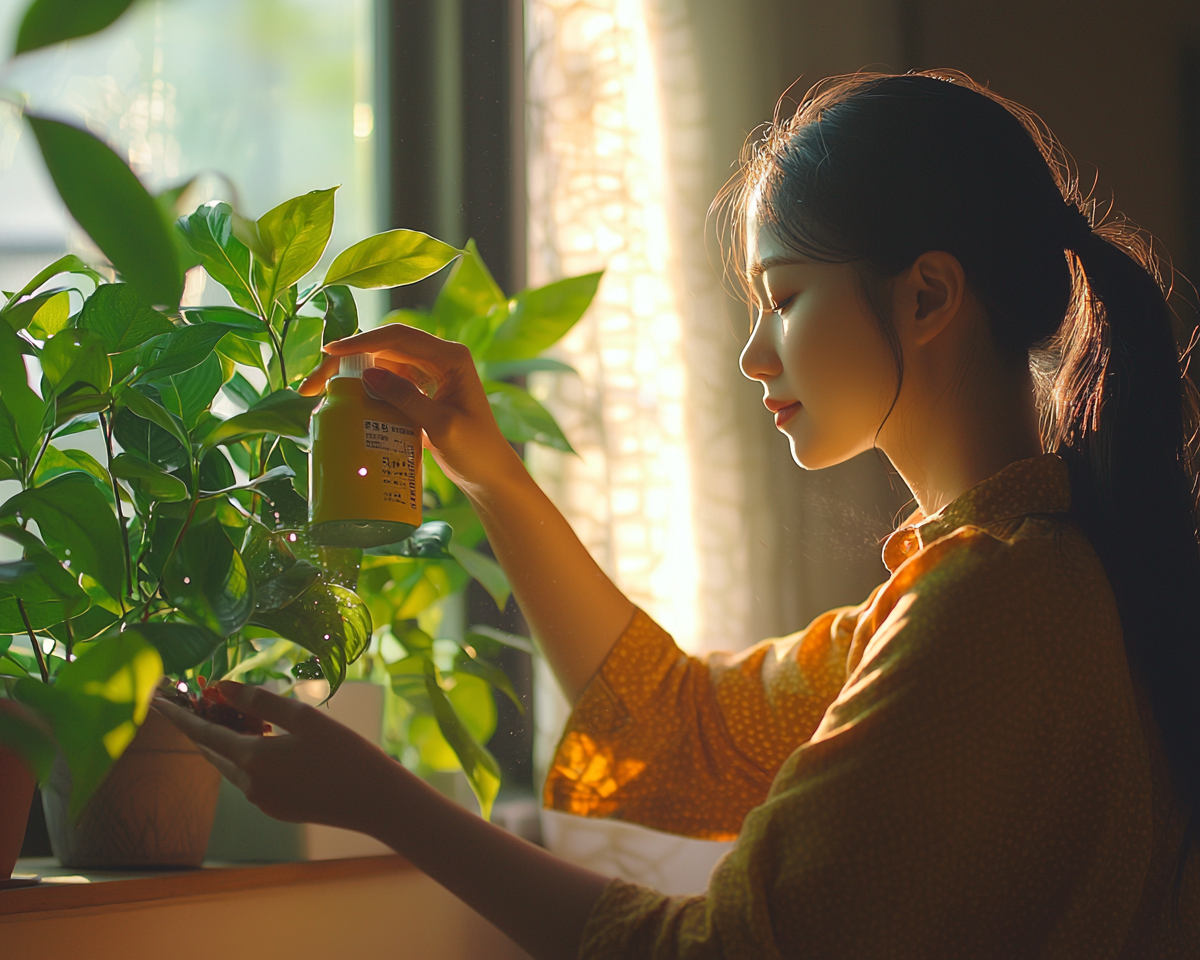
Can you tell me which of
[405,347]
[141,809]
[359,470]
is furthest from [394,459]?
[141,809]

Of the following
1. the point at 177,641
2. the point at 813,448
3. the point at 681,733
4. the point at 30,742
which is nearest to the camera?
the point at 30,742

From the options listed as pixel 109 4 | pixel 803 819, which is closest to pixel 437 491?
pixel 803 819

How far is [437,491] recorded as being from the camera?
3.29 ft

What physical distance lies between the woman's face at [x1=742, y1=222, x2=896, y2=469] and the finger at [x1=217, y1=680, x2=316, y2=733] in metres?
0.41

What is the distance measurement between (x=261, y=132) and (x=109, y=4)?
0.95m

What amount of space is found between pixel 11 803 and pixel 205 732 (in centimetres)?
16

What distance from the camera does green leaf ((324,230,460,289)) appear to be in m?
0.71

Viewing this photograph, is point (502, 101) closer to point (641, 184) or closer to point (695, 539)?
point (641, 184)

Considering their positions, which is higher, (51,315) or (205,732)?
(51,315)

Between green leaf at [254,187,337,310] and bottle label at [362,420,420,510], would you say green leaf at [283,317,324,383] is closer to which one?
green leaf at [254,187,337,310]

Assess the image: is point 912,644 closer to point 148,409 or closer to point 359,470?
point 359,470

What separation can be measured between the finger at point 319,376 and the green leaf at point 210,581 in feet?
0.50

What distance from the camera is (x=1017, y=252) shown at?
689 millimetres

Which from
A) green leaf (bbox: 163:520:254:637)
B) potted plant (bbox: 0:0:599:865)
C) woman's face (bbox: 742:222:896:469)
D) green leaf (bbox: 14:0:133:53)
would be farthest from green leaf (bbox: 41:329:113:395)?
woman's face (bbox: 742:222:896:469)
